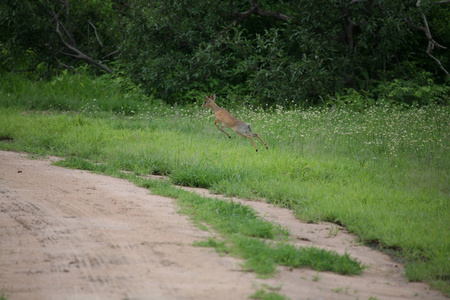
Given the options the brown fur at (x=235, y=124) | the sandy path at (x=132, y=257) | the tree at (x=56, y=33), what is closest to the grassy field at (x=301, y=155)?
the brown fur at (x=235, y=124)

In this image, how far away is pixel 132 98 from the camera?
47.6 ft

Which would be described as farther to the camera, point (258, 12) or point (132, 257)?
point (258, 12)

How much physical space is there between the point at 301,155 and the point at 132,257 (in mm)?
4997

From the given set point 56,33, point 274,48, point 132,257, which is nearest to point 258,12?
point 274,48

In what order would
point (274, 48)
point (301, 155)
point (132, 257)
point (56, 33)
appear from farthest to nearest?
point (56, 33)
point (274, 48)
point (301, 155)
point (132, 257)

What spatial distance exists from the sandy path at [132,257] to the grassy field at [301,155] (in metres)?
0.42

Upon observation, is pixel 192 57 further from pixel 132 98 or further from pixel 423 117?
pixel 423 117

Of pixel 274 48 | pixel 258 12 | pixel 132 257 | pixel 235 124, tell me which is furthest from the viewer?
pixel 258 12

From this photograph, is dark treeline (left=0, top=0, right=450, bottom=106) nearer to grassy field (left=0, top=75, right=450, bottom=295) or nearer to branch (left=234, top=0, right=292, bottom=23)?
branch (left=234, top=0, right=292, bottom=23)

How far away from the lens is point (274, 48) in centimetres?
1373

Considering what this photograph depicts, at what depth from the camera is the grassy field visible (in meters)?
→ 5.81

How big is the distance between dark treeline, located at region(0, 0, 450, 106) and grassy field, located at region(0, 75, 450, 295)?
112 cm

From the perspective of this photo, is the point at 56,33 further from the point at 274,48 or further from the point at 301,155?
the point at 301,155

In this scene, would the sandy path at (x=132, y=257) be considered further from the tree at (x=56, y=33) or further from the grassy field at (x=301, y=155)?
the tree at (x=56, y=33)
